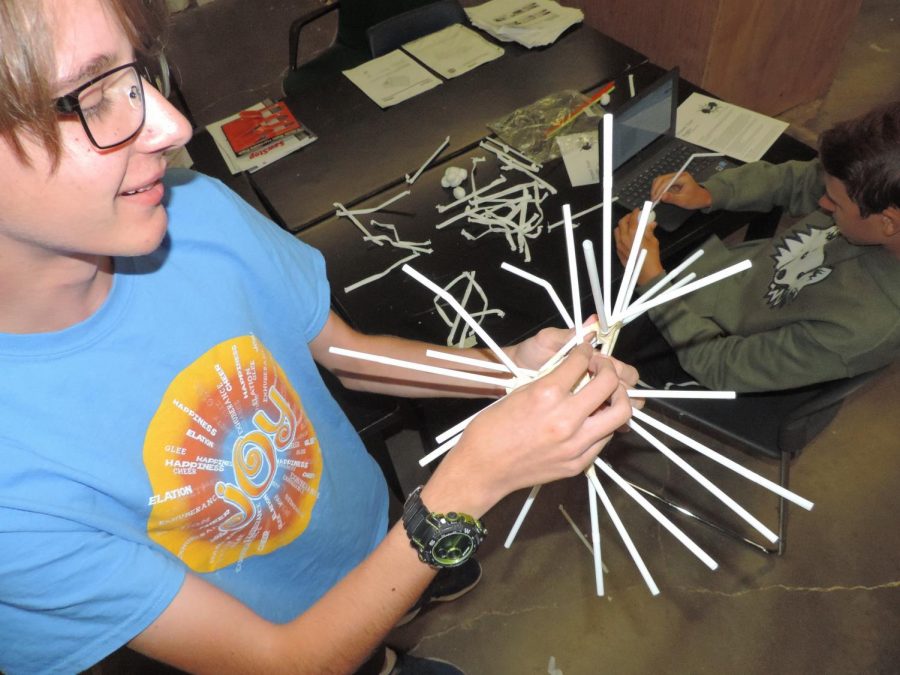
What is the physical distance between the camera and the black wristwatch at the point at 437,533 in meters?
0.82

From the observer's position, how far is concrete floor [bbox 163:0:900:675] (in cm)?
178

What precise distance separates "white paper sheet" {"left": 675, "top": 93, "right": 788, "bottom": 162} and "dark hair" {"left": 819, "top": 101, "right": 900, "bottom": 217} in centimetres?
38

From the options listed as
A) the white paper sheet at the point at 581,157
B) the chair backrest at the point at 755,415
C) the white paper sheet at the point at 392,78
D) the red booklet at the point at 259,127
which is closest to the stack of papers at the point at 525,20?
the white paper sheet at the point at 392,78

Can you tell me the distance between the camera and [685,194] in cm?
166

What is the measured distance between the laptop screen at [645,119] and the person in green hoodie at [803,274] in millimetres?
150

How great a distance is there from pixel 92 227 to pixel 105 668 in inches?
70.2

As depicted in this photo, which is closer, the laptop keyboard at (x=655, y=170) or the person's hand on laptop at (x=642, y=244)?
the person's hand on laptop at (x=642, y=244)

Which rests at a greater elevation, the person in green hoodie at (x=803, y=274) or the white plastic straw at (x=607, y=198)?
the white plastic straw at (x=607, y=198)

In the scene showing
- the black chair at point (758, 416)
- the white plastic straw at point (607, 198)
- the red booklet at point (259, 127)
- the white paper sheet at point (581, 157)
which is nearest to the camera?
the white plastic straw at point (607, 198)

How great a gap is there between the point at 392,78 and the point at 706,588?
195cm

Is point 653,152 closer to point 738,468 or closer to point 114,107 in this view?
point 738,468

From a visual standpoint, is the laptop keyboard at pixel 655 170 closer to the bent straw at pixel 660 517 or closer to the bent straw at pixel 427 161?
the bent straw at pixel 427 161

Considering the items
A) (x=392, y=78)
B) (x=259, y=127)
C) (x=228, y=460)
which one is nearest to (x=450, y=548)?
(x=228, y=460)

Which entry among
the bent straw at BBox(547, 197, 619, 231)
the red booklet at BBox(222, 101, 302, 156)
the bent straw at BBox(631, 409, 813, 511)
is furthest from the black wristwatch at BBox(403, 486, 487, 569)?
the red booklet at BBox(222, 101, 302, 156)
